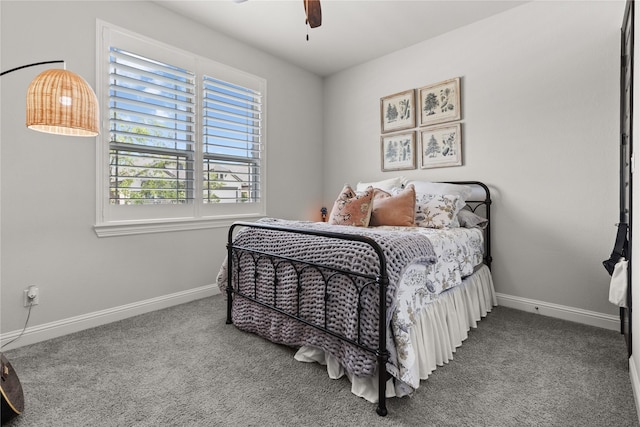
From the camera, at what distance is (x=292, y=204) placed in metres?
3.91

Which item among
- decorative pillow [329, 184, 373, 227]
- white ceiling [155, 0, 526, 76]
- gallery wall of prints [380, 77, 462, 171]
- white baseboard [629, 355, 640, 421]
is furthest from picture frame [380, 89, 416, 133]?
white baseboard [629, 355, 640, 421]

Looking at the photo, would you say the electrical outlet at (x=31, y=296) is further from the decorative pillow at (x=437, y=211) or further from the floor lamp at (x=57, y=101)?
the decorative pillow at (x=437, y=211)

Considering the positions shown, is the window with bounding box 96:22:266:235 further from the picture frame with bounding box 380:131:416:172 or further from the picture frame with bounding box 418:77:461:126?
the picture frame with bounding box 418:77:461:126

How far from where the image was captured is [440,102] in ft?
10.5

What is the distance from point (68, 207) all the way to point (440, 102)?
3278 mm

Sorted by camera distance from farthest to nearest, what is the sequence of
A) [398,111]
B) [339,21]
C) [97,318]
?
[398,111] < [339,21] < [97,318]

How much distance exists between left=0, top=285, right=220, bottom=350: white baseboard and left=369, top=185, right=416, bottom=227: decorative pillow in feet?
5.87

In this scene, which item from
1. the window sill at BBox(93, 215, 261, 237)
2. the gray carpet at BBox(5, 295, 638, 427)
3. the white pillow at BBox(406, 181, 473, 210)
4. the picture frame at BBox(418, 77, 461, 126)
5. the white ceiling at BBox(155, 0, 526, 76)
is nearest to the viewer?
the gray carpet at BBox(5, 295, 638, 427)

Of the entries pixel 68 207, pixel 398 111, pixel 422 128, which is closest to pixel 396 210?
pixel 422 128

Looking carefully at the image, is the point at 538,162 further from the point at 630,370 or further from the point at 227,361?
the point at 227,361

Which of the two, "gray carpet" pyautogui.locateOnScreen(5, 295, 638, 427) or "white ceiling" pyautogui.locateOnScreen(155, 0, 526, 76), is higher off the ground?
"white ceiling" pyautogui.locateOnScreen(155, 0, 526, 76)

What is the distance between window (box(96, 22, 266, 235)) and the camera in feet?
8.13

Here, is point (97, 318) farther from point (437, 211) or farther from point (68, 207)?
point (437, 211)

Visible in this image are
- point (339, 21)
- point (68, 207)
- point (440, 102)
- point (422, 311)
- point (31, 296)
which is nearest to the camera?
point (422, 311)
